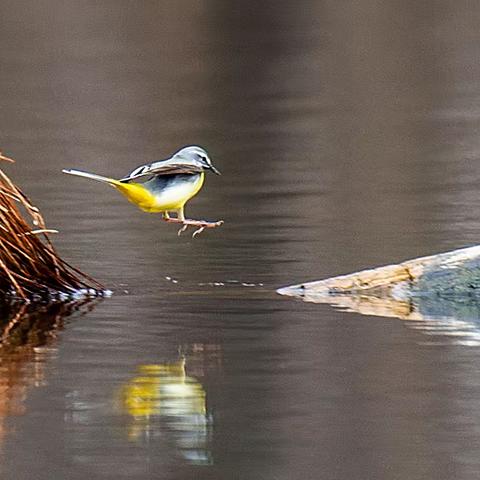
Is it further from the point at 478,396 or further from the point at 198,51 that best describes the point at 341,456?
the point at 198,51

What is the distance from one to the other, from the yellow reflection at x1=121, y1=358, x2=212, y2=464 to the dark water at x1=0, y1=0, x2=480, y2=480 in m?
0.01

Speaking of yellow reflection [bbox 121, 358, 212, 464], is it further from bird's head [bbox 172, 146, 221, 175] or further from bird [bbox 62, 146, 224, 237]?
bird's head [bbox 172, 146, 221, 175]

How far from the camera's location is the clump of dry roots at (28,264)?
937cm

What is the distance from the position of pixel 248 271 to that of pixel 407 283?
102 cm

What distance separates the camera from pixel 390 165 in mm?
15312

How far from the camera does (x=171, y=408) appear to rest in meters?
6.99

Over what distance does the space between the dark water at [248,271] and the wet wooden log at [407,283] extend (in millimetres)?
260

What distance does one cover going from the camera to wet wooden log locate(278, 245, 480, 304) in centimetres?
922

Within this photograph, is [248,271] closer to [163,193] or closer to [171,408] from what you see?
[163,193]

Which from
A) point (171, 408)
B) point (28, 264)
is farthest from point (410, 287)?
point (171, 408)

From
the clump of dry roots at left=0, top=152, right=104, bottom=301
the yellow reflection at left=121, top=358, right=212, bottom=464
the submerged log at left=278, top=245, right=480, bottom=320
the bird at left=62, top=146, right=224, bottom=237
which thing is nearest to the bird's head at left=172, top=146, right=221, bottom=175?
the bird at left=62, top=146, right=224, bottom=237

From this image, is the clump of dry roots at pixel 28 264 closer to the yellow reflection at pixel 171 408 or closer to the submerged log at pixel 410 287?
the submerged log at pixel 410 287

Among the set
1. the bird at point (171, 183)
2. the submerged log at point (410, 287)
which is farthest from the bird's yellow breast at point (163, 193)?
the submerged log at point (410, 287)

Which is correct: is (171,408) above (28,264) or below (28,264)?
below
